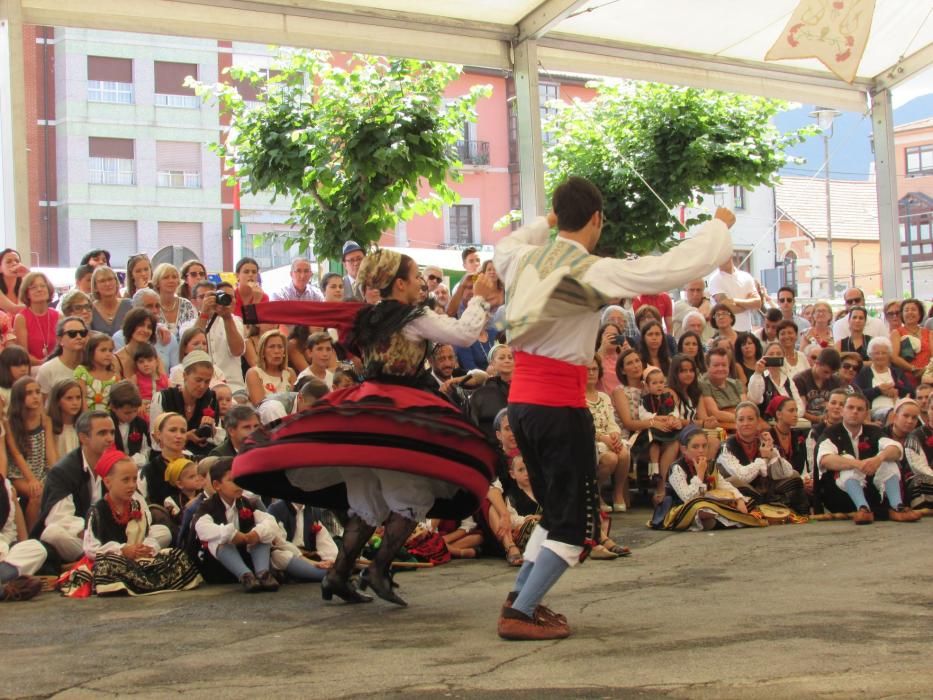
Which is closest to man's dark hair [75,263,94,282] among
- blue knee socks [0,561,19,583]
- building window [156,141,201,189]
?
blue knee socks [0,561,19,583]

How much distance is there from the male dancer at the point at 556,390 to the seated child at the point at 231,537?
83.1 inches

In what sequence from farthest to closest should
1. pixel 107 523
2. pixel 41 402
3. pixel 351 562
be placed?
pixel 41 402, pixel 107 523, pixel 351 562

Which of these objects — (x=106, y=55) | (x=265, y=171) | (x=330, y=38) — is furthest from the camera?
(x=106, y=55)

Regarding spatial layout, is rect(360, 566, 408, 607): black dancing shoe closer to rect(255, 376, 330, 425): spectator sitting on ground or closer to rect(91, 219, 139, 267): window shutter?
rect(255, 376, 330, 425): spectator sitting on ground

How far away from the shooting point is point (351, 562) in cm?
598

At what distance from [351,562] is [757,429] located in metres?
4.61

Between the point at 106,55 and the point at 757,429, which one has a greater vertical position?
the point at 106,55

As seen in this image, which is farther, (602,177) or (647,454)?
(602,177)

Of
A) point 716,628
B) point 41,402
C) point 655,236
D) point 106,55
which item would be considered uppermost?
A: point 106,55

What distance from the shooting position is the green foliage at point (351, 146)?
45.6ft

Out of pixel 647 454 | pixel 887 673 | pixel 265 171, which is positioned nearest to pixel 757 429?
pixel 647 454

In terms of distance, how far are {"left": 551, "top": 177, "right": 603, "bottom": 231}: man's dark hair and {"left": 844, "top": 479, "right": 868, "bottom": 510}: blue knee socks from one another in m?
5.03

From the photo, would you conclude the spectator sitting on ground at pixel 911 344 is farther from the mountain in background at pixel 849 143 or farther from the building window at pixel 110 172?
the mountain in background at pixel 849 143

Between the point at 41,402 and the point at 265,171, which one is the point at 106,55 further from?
the point at 41,402
